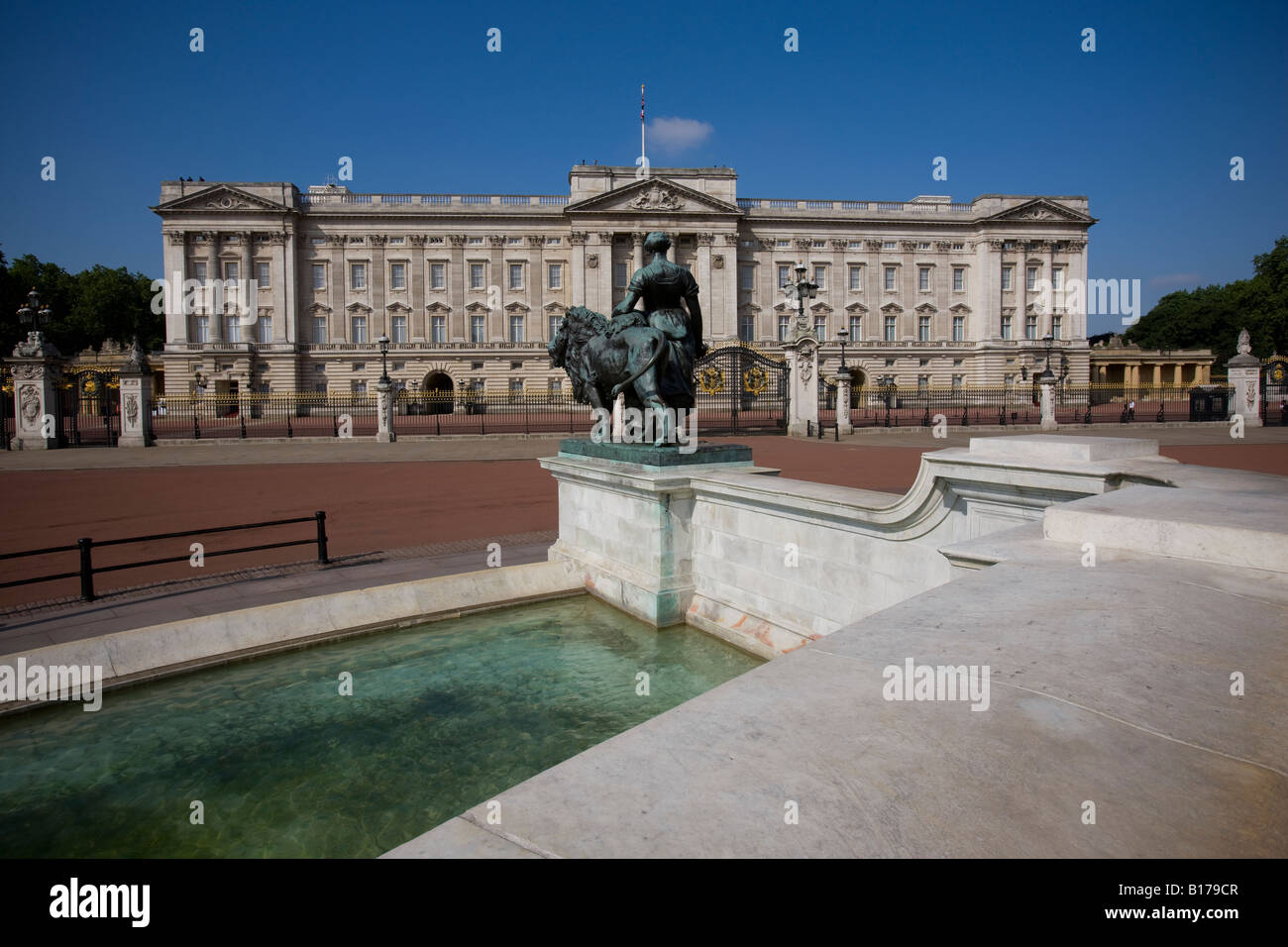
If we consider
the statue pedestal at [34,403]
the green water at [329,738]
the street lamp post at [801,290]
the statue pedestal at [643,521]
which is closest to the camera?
the green water at [329,738]

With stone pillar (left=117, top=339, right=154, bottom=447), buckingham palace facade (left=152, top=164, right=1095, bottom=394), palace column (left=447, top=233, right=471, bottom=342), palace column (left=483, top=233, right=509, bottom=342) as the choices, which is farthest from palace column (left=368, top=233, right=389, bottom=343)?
stone pillar (left=117, top=339, right=154, bottom=447)

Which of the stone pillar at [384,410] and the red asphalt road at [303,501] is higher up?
the stone pillar at [384,410]

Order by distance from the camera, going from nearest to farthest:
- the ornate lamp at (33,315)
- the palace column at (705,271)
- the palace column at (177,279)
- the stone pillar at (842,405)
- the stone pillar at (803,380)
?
the ornate lamp at (33,315) < the stone pillar at (803,380) < the stone pillar at (842,405) < the palace column at (177,279) < the palace column at (705,271)

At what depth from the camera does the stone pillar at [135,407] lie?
28.5m

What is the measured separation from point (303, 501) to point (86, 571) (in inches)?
278

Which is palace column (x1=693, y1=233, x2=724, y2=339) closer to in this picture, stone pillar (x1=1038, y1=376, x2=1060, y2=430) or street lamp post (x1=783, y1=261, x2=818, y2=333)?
stone pillar (x1=1038, y1=376, x2=1060, y2=430)

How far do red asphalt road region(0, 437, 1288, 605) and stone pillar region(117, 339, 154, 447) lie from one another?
8.47 m

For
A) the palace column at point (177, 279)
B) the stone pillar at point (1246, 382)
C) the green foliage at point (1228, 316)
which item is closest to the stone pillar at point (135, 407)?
the palace column at point (177, 279)

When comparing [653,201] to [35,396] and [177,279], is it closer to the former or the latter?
[177,279]

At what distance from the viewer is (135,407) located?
28.6 meters

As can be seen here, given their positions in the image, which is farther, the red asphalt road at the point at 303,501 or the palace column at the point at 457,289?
the palace column at the point at 457,289

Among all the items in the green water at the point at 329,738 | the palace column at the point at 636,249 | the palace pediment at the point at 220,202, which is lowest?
the green water at the point at 329,738

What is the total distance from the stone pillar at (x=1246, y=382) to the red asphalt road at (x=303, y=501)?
11.3 meters

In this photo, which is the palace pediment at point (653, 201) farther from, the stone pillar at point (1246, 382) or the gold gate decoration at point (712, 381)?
the stone pillar at point (1246, 382)
